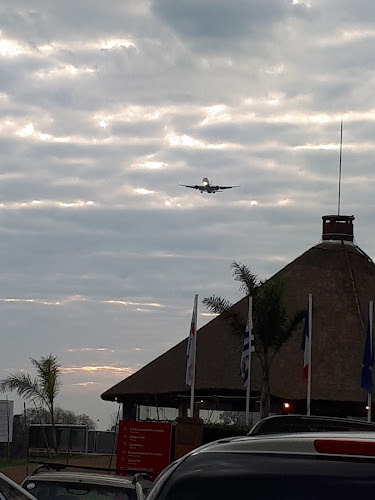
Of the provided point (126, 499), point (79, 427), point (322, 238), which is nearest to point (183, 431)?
point (126, 499)

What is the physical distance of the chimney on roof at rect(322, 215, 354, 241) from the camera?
2547 inches

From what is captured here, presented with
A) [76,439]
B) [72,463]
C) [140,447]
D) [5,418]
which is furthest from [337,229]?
[140,447]

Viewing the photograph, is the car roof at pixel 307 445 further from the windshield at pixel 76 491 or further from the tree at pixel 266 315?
the tree at pixel 266 315

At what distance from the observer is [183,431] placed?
29531mm

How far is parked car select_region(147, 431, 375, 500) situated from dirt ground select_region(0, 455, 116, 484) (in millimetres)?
27270

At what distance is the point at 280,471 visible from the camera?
4.11 meters

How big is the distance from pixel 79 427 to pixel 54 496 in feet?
146

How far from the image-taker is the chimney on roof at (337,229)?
6469cm

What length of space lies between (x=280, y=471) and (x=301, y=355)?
52.1 meters

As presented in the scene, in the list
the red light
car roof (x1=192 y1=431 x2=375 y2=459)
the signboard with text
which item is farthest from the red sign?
the red light

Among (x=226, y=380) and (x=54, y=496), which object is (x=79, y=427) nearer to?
(x=226, y=380)

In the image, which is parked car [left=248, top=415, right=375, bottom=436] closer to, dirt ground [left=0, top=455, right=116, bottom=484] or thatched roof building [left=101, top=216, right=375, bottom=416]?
dirt ground [left=0, top=455, right=116, bottom=484]

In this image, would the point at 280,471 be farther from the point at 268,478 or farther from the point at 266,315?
the point at 266,315

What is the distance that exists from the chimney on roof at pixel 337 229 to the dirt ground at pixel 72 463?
21.7 metres
